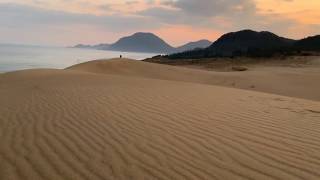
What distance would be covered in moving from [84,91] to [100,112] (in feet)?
10.2

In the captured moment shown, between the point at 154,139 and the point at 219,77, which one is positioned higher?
the point at 154,139

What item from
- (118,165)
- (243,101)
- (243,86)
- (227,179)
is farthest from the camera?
(243,86)

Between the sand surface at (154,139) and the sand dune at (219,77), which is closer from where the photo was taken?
the sand surface at (154,139)

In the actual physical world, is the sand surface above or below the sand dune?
above

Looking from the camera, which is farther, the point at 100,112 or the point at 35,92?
the point at 35,92

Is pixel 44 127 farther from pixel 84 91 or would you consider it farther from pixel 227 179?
pixel 84 91

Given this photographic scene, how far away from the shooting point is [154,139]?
4.85 meters

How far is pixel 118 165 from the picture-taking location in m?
3.91

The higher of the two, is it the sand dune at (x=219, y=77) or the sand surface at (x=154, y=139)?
the sand surface at (x=154, y=139)

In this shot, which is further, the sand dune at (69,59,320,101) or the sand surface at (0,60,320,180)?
the sand dune at (69,59,320,101)

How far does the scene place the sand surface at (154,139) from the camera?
3.82 metres

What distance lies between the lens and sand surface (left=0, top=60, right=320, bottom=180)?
3822mm

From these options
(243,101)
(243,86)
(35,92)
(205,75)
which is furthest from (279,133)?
(205,75)

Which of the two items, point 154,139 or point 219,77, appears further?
point 219,77
